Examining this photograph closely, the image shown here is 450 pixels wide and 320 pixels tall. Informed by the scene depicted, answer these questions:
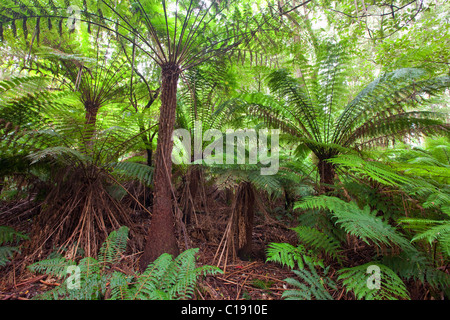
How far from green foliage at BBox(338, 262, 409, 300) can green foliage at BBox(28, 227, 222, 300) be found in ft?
2.51

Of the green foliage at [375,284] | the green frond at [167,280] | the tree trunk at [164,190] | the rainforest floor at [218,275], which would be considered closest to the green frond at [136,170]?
the tree trunk at [164,190]

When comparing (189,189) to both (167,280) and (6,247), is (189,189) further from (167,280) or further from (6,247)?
(6,247)

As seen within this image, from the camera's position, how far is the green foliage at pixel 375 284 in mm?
988

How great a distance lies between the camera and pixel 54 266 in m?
1.27

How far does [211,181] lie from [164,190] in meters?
0.60

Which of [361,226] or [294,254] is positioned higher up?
[361,226]

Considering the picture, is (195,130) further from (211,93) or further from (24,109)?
(24,109)

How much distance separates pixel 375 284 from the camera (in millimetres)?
1051

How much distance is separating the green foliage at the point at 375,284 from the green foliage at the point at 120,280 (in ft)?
2.51

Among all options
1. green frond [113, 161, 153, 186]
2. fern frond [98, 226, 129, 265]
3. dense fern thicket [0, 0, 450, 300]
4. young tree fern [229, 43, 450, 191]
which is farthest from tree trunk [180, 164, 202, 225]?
young tree fern [229, 43, 450, 191]

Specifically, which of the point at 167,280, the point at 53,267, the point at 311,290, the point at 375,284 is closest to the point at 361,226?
the point at 375,284

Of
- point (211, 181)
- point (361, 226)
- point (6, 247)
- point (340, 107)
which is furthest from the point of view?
point (340, 107)
